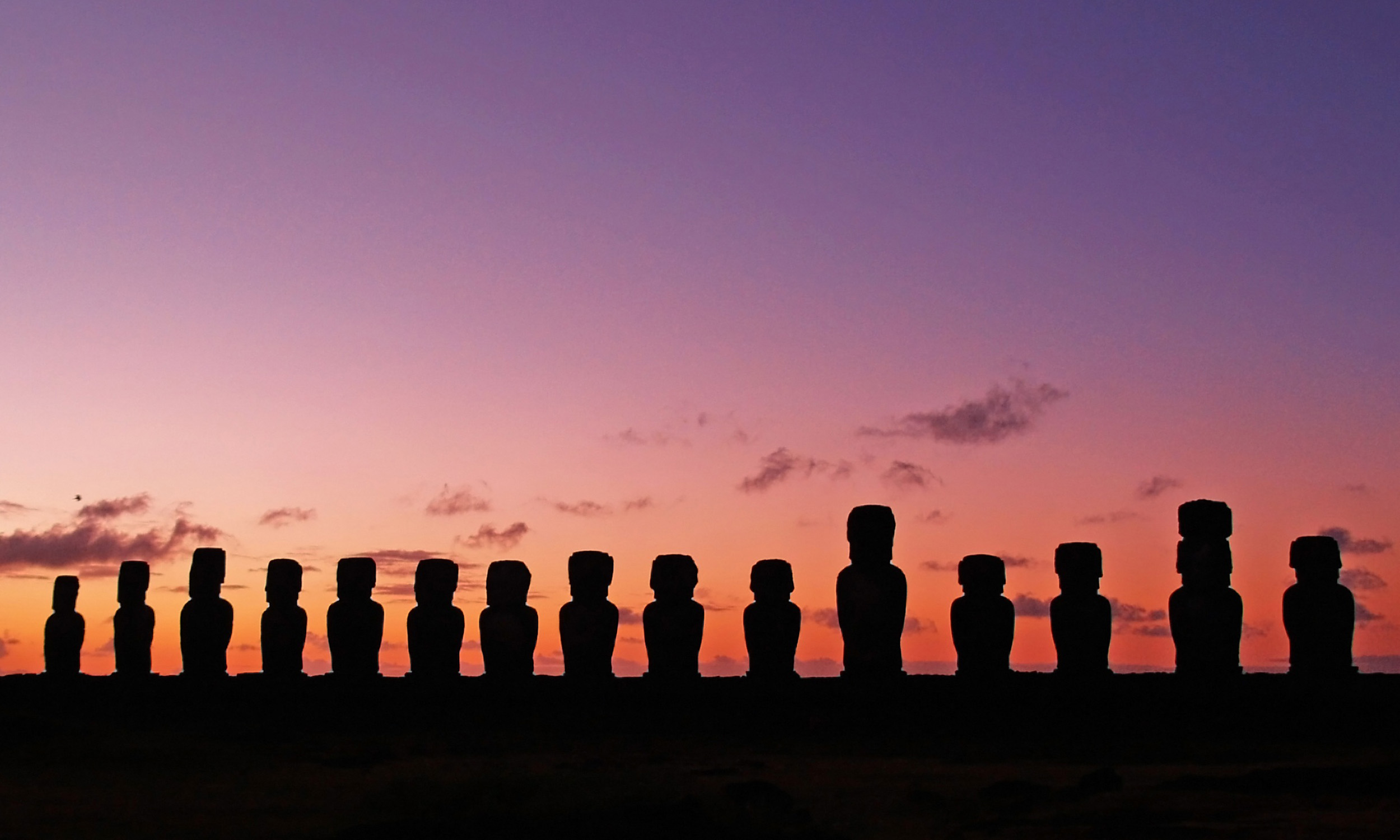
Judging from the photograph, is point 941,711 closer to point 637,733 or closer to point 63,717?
point 637,733

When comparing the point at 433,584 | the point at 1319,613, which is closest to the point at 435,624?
the point at 433,584

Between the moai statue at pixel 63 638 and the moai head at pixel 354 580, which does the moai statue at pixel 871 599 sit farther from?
the moai statue at pixel 63 638

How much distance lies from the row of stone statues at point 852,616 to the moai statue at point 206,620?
4.00 feet

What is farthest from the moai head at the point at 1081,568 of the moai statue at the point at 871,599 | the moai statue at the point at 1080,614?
the moai statue at the point at 871,599

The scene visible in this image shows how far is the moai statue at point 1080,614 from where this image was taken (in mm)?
15516

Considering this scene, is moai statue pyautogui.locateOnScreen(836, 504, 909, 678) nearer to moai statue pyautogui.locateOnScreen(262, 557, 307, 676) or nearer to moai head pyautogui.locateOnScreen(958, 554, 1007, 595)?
moai head pyautogui.locateOnScreen(958, 554, 1007, 595)

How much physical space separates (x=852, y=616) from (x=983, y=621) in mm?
1307

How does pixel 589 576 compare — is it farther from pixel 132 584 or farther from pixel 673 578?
pixel 132 584

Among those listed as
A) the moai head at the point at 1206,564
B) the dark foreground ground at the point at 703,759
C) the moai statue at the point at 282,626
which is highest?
the moai head at the point at 1206,564

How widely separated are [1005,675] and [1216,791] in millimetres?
6370

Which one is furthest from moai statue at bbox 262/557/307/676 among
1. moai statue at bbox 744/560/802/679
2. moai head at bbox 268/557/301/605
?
moai statue at bbox 744/560/802/679

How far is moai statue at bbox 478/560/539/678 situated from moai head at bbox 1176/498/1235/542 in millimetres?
7170

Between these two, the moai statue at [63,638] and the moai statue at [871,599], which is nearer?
the moai statue at [871,599]

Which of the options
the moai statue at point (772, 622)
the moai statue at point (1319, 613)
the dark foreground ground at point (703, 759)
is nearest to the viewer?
the dark foreground ground at point (703, 759)
